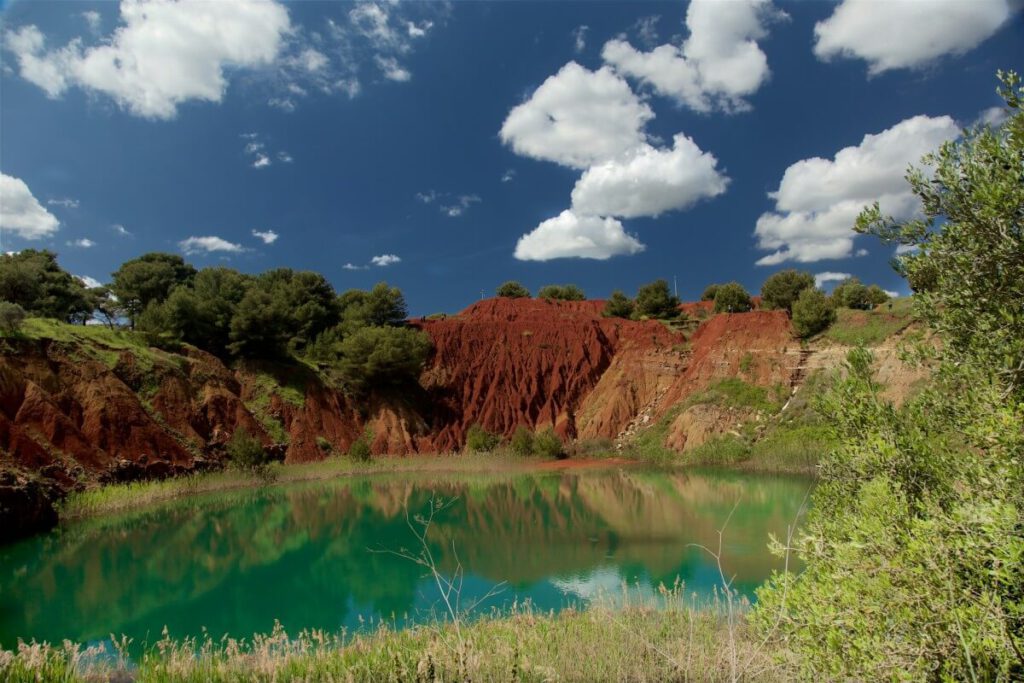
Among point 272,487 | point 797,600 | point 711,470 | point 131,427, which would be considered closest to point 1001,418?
point 797,600

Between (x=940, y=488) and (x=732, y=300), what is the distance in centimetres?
5089

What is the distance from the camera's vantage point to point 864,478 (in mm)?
5570

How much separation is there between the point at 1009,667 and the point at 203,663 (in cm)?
762

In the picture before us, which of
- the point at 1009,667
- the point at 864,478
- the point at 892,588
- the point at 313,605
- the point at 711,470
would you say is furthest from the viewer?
the point at 711,470

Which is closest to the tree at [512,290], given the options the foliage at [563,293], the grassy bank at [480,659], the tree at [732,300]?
the foliage at [563,293]

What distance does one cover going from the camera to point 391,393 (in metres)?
42.8

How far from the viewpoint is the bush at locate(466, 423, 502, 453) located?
3819 centimetres

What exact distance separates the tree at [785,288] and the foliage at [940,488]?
44.1 m

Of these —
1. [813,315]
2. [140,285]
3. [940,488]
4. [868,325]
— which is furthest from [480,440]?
[940,488]

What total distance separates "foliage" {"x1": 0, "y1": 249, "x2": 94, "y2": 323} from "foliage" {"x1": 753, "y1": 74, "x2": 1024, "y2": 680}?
40660mm

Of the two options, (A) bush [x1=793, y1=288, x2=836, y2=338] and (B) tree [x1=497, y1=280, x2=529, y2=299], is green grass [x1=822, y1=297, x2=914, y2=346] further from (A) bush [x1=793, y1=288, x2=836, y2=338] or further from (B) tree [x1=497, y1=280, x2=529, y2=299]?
(B) tree [x1=497, y1=280, x2=529, y2=299]

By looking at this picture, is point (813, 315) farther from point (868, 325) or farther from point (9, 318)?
point (9, 318)

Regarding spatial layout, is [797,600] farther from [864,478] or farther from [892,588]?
[864,478]

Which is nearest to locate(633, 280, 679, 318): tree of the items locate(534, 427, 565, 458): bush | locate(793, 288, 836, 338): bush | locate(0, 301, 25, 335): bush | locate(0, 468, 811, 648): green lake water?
locate(793, 288, 836, 338): bush
